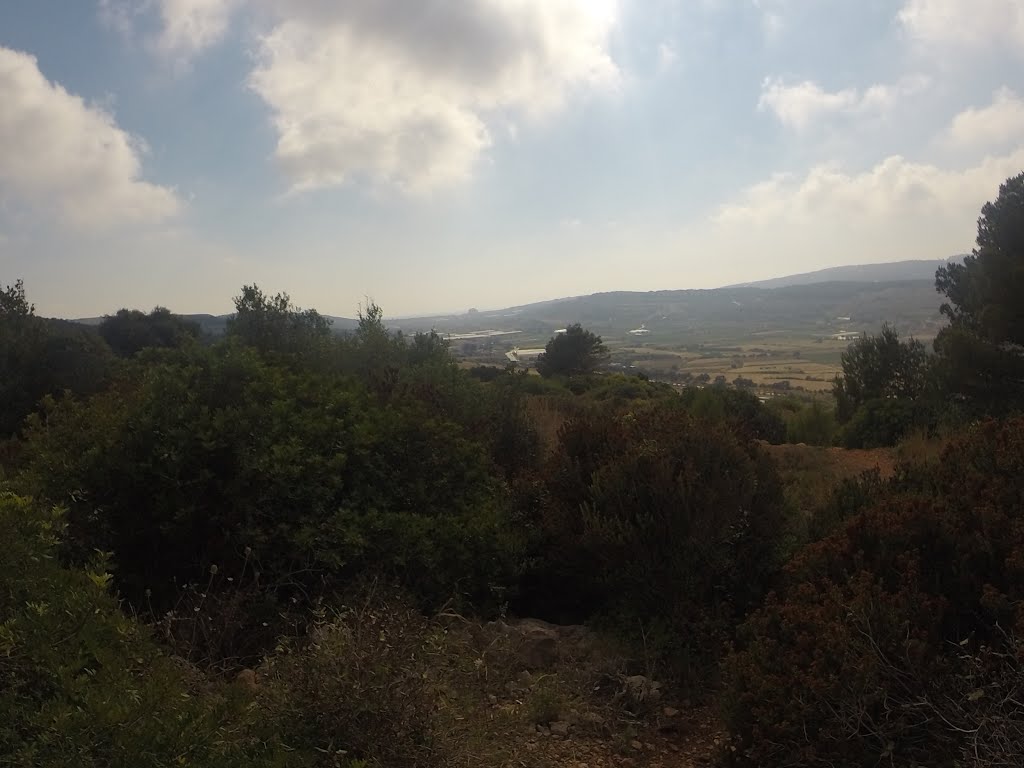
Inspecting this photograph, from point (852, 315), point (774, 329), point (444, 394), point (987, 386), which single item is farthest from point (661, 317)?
point (444, 394)

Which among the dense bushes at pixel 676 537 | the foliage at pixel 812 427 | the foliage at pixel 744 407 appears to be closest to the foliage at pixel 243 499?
the dense bushes at pixel 676 537

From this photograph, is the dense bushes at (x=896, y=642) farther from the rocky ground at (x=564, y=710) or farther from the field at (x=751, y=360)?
the field at (x=751, y=360)

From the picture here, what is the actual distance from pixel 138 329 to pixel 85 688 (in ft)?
121

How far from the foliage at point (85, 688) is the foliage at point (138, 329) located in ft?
105

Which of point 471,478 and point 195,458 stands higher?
point 195,458

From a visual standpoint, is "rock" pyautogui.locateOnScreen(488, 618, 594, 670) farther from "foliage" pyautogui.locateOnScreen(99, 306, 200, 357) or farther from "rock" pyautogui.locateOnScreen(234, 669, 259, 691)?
"foliage" pyautogui.locateOnScreen(99, 306, 200, 357)

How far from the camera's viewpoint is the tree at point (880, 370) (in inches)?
830

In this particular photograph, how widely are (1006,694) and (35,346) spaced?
2410cm

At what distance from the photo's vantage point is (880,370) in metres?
21.6

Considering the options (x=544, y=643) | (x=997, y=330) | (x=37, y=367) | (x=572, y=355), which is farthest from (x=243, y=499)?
(x=572, y=355)

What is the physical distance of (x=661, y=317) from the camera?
117 meters

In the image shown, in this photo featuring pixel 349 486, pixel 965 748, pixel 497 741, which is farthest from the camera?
pixel 349 486

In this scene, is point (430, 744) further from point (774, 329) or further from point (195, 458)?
point (774, 329)

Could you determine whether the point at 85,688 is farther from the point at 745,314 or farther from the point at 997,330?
the point at 745,314
